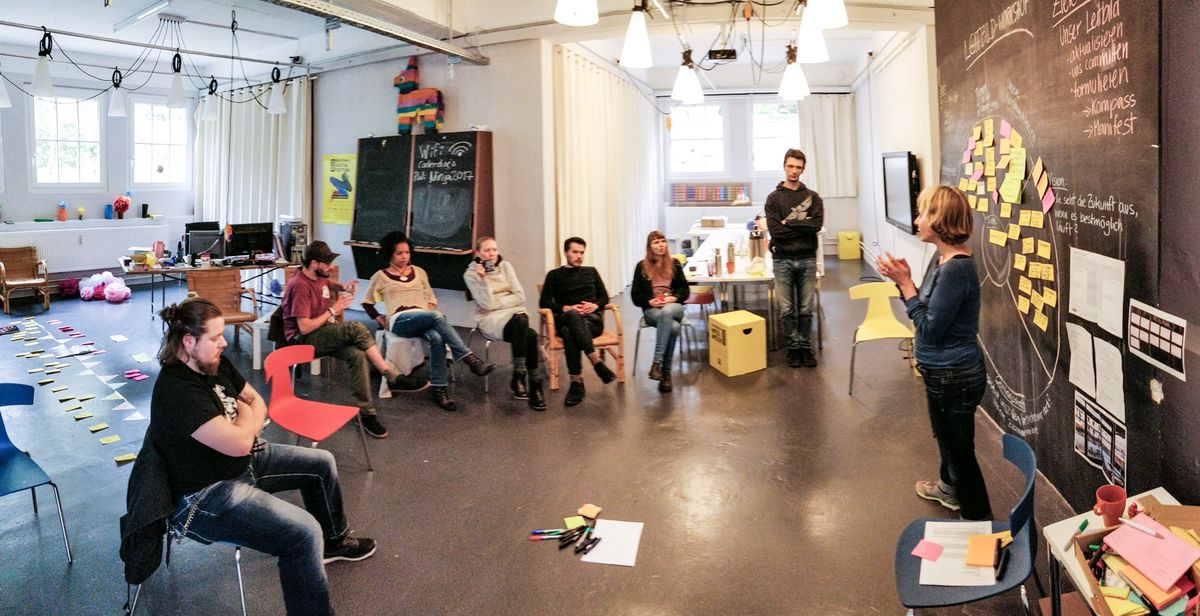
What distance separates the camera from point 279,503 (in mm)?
2506

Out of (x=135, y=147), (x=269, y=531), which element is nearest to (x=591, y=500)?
(x=269, y=531)

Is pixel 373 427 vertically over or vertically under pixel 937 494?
over

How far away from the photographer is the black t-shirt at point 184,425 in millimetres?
2381

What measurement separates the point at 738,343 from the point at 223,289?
465 cm

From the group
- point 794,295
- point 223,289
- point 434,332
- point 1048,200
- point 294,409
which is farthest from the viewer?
point 223,289

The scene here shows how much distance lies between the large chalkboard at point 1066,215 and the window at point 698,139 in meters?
9.09

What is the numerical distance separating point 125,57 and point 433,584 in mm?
10866

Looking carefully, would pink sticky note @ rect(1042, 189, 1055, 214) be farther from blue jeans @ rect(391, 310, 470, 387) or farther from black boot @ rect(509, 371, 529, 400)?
blue jeans @ rect(391, 310, 470, 387)

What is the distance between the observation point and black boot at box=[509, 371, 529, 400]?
207 inches

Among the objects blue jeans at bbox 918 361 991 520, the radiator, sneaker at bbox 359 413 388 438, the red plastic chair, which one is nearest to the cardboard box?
sneaker at bbox 359 413 388 438

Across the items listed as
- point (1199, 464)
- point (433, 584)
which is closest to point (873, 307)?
point (1199, 464)

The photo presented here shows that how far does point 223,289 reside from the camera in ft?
22.0

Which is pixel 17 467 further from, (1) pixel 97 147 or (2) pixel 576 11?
(1) pixel 97 147

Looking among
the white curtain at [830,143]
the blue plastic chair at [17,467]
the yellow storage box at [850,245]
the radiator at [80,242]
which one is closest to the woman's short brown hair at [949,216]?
the blue plastic chair at [17,467]
